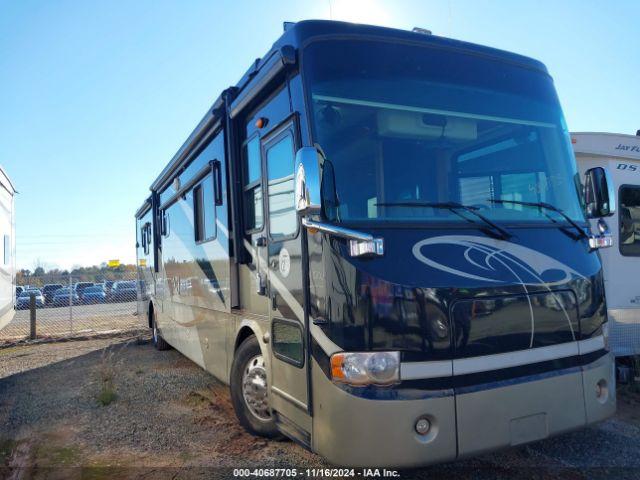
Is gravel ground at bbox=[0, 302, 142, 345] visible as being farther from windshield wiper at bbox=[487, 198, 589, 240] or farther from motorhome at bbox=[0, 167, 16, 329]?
windshield wiper at bbox=[487, 198, 589, 240]

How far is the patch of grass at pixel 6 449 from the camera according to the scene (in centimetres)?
455

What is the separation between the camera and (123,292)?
27969 millimetres

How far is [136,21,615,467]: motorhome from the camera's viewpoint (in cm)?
300

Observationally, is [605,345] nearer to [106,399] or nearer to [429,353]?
[429,353]

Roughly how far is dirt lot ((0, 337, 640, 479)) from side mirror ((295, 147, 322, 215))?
214 centimetres

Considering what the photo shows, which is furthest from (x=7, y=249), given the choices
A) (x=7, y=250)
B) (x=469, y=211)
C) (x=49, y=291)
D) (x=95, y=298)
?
(x=49, y=291)

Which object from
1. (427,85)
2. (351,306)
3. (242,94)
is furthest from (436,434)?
(242,94)

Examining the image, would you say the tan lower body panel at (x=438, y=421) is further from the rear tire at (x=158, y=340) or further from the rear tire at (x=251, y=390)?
the rear tire at (x=158, y=340)

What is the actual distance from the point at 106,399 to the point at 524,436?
4.92m

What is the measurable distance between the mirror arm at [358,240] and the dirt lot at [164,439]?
183cm

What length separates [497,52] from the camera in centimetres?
396

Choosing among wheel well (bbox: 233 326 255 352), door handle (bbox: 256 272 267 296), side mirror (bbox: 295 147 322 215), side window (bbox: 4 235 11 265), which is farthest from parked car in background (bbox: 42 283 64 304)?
side mirror (bbox: 295 147 322 215)

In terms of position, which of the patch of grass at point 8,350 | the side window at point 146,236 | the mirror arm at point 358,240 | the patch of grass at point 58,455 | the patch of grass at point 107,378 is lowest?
the patch of grass at point 58,455

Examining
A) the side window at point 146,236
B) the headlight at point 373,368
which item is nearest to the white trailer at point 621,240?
the headlight at point 373,368
